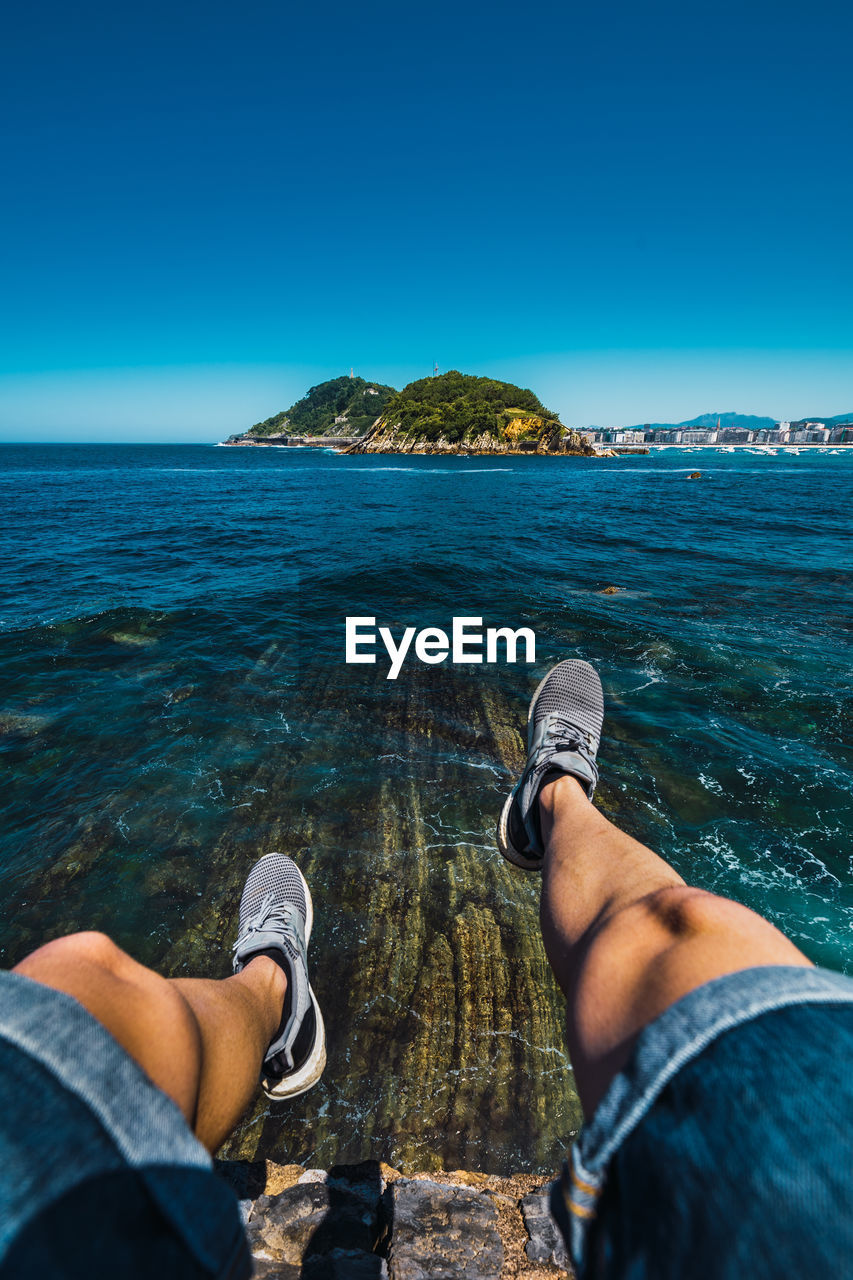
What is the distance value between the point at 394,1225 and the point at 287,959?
1142 millimetres

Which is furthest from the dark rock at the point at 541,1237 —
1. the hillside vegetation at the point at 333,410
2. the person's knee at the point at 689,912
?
the hillside vegetation at the point at 333,410

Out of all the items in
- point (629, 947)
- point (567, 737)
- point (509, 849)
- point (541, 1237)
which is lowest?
point (541, 1237)

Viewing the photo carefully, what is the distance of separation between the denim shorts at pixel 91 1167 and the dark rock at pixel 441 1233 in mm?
1615

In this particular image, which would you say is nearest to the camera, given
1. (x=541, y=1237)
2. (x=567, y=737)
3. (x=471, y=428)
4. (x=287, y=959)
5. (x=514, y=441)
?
(x=541, y=1237)

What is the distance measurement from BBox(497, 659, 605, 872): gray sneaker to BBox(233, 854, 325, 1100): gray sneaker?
1.32 m

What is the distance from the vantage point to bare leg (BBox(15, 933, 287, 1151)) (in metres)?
1.10

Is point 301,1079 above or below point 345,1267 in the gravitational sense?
above

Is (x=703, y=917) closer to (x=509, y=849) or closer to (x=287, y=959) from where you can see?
(x=509, y=849)

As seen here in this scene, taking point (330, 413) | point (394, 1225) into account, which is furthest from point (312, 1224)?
point (330, 413)

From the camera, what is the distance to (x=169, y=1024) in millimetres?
1267

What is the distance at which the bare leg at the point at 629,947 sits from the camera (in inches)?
43.6

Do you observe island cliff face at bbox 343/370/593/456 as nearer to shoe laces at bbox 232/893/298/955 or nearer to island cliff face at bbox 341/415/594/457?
island cliff face at bbox 341/415/594/457

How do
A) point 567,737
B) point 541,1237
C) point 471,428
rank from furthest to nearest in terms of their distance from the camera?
point 471,428
point 567,737
point 541,1237

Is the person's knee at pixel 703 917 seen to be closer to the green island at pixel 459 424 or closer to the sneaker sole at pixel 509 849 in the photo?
the sneaker sole at pixel 509 849
